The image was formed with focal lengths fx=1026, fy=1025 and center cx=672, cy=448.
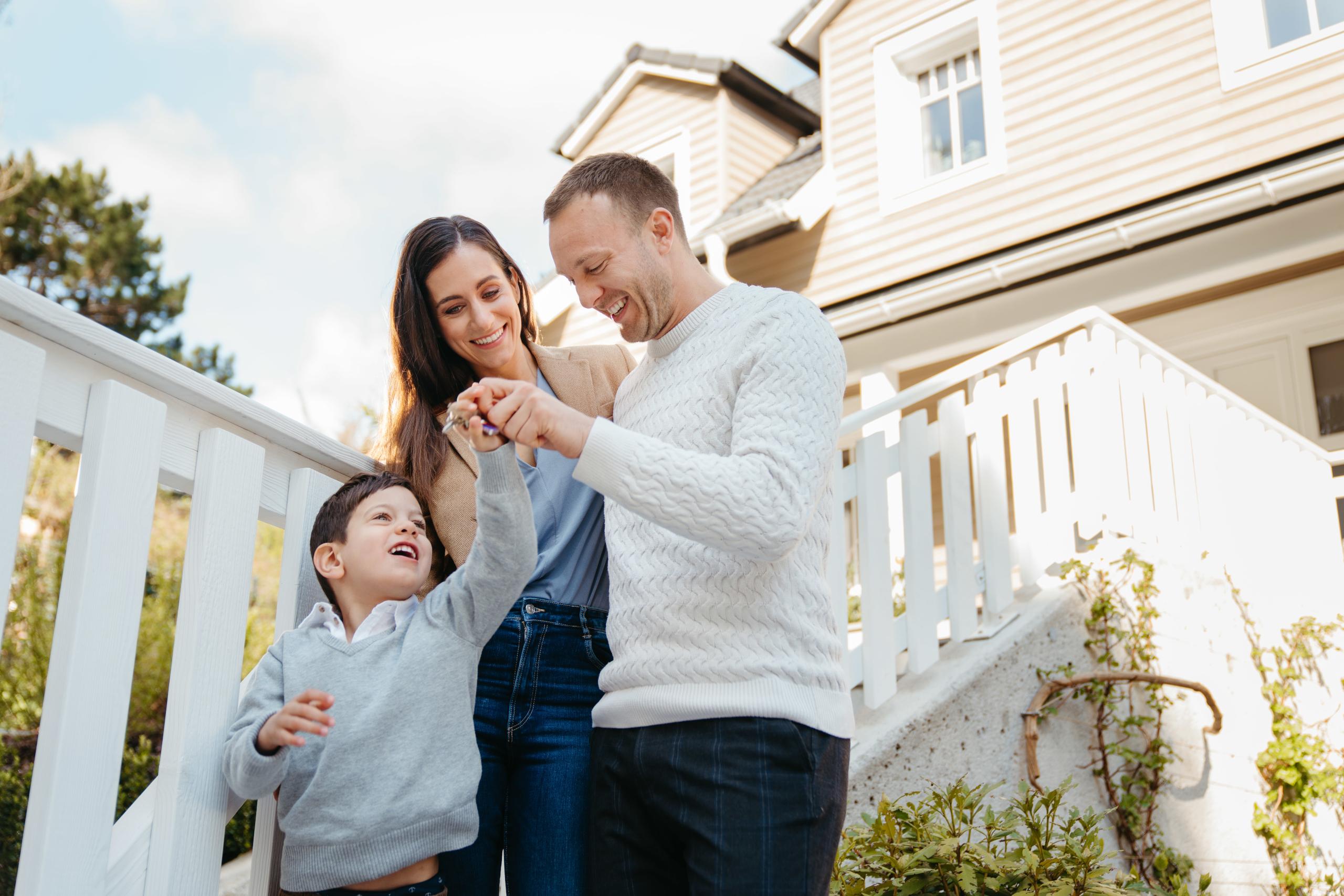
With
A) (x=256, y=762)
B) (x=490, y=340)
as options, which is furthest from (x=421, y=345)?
(x=256, y=762)

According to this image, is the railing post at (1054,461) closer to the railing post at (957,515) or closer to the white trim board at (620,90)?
the railing post at (957,515)

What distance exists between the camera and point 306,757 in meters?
1.43

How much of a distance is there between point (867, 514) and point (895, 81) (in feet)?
17.6

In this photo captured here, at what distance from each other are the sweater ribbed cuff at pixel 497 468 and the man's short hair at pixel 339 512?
31cm

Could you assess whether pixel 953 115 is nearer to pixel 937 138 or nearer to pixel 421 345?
pixel 937 138

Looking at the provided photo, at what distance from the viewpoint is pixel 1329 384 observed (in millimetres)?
5730

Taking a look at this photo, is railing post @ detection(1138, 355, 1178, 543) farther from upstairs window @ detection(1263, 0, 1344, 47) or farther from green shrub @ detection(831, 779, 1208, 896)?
upstairs window @ detection(1263, 0, 1344, 47)

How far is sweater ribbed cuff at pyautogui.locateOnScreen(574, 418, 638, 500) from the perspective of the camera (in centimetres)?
130

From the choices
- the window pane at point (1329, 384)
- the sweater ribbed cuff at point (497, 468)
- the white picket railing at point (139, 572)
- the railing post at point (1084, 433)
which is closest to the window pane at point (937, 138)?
the window pane at point (1329, 384)

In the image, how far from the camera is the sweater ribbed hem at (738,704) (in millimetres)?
1338

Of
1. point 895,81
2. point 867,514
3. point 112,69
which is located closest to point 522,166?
point 112,69

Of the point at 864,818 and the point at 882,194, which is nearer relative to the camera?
the point at 864,818

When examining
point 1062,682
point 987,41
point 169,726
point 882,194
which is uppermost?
point 987,41

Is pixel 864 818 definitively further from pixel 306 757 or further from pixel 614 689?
pixel 306 757
